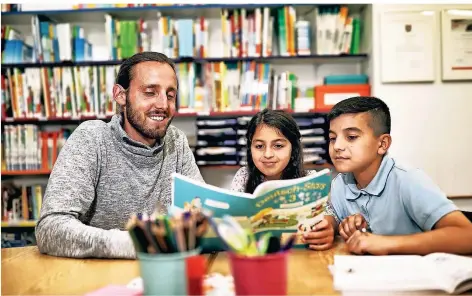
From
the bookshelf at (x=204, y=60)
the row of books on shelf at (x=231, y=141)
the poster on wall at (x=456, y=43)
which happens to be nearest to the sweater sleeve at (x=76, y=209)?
the row of books on shelf at (x=231, y=141)

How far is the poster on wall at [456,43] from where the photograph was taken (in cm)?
285

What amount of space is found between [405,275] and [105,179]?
3.23 feet

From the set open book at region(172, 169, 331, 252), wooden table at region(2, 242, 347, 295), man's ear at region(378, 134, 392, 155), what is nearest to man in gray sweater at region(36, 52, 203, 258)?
wooden table at region(2, 242, 347, 295)

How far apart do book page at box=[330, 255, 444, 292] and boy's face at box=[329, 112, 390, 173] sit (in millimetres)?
501

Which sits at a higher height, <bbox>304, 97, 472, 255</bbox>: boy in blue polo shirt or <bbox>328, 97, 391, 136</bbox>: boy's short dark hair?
<bbox>328, 97, 391, 136</bbox>: boy's short dark hair

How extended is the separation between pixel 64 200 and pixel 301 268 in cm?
67

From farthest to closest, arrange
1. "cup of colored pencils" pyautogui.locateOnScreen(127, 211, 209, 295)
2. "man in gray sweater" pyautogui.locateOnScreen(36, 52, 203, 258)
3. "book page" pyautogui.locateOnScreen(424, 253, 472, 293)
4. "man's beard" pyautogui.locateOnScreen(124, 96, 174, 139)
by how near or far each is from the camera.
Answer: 1. "man's beard" pyautogui.locateOnScreen(124, 96, 174, 139)
2. "man in gray sweater" pyautogui.locateOnScreen(36, 52, 203, 258)
3. "book page" pyautogui.locateOnScreen(424, 253, 472, 293)
4. "cup of colored pencils" pyautogui.locateOnScreen(127, 211, 209, 295)

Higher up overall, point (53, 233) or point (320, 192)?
point (320, 192)

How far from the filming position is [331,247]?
1.19m

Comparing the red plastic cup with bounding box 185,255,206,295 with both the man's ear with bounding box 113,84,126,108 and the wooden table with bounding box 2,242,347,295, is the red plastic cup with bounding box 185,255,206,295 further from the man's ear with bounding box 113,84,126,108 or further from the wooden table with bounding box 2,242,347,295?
the man's ear with bounding box 113,84,126,108

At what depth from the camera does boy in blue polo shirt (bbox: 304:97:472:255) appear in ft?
3.43

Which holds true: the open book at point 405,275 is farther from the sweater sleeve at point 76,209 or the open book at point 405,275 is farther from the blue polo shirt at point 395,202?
the sweater sleeve at point 76,209

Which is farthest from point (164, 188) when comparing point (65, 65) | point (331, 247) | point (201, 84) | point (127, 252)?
point (65, 65)

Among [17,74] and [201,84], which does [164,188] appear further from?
[17,74]
